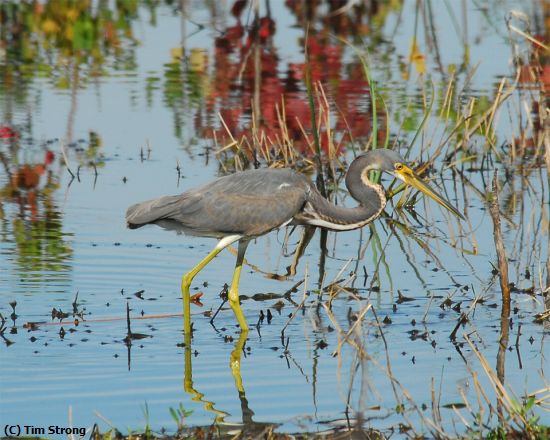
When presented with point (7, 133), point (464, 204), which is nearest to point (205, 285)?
point (464, 204)

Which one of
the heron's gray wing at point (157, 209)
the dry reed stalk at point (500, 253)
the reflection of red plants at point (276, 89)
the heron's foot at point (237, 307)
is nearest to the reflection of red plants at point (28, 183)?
the reflection of red plants at point (276, 89)

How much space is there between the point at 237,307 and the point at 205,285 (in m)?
0.95

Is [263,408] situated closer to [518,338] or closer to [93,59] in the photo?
[518,338]

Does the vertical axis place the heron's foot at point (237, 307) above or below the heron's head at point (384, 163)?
below

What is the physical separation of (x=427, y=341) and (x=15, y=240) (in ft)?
11.4

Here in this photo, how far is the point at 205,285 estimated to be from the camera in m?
8.70

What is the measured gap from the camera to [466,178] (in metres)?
11.7

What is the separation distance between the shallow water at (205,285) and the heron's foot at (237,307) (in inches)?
3.2

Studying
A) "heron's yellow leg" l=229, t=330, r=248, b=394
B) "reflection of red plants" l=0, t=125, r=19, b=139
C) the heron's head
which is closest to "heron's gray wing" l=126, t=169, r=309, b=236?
the heron's head

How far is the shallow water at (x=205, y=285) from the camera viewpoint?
21.0ft

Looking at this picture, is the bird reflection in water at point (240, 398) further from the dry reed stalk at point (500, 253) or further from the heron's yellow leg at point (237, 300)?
the dry reed stalk at point (500, 253)

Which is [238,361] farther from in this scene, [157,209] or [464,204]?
[464,204]

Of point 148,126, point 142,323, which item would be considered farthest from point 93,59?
point 142,323

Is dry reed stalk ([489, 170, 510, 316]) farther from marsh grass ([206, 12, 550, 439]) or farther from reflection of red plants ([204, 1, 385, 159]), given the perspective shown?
reflection of red plants ([204, 1, 385, 159])
